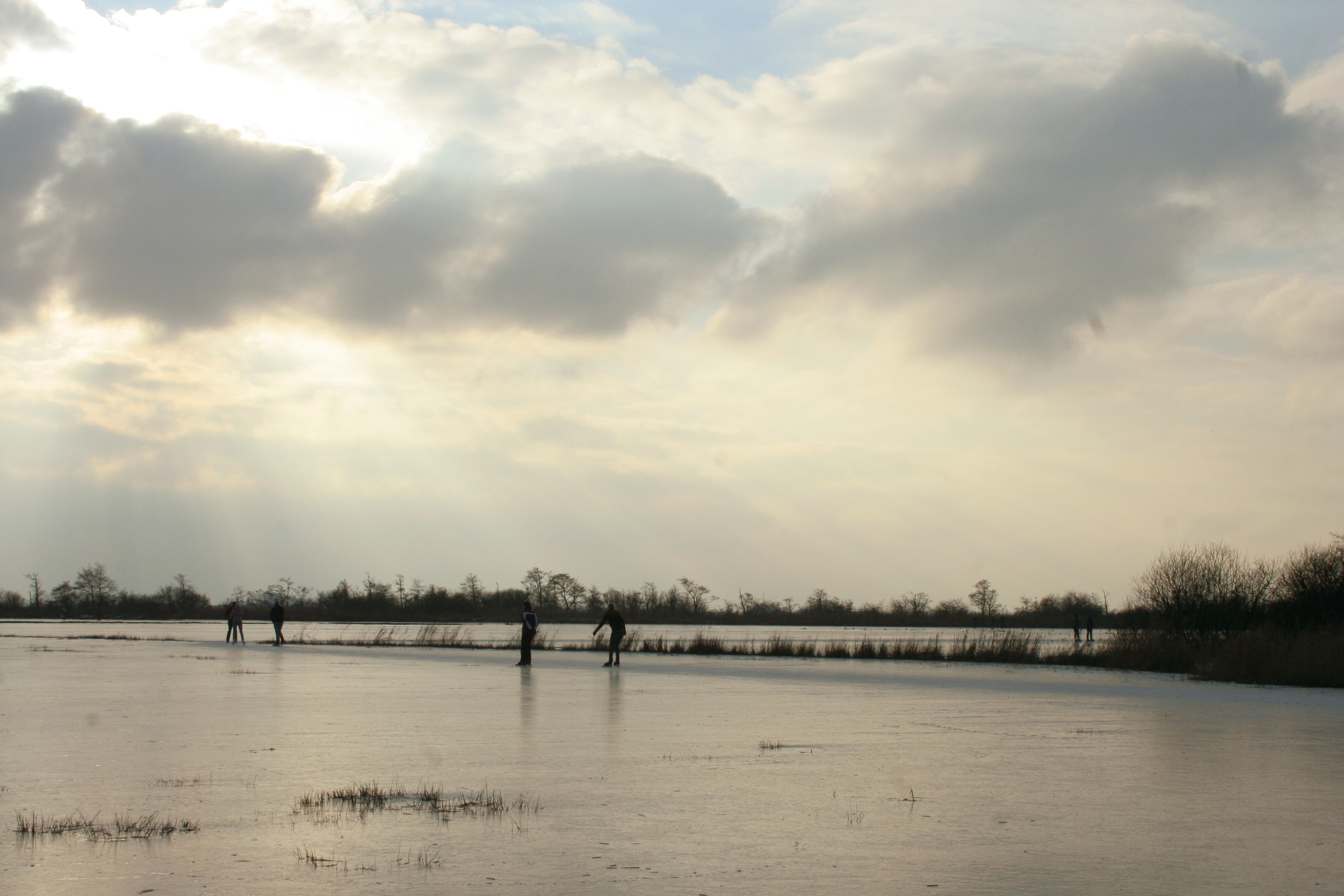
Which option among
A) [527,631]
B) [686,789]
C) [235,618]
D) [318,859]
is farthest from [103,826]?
[235,618]

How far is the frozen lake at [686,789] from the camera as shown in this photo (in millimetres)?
5918

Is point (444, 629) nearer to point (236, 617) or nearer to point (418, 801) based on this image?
point (236, 617)

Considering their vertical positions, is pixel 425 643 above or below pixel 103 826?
below

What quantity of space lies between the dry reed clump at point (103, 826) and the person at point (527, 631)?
67.0 ft

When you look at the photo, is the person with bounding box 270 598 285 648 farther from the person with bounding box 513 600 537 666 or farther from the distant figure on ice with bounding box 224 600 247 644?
the person with bounding box 513 600 537 666

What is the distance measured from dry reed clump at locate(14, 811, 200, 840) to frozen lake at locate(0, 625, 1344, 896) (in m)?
0.14

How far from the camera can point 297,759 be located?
10.2 metres

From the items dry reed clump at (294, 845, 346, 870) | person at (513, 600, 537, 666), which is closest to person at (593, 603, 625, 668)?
person at (513, 600, 537, 666)

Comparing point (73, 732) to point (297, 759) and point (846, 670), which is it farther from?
point (846, 670)

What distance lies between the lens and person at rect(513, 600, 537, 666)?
28.1 metres

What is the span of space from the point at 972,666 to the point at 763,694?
14848mm

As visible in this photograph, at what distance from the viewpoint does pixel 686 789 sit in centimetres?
883

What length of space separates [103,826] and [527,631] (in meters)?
22.0

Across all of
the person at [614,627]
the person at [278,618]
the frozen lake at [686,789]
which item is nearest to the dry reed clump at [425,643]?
the person at [278,618]
